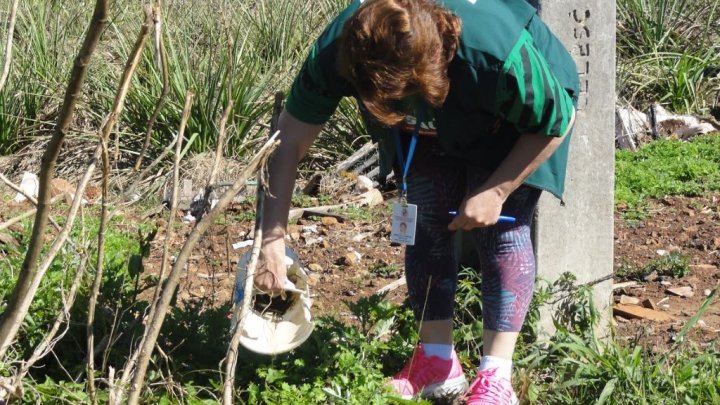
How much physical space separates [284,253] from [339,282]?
6.28 feet

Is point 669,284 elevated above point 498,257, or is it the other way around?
point 498,257

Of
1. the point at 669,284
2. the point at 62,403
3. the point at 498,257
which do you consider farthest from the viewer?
the point at 669,284

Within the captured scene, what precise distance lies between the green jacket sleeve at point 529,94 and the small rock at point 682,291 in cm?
195

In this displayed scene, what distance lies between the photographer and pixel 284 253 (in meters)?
3.36

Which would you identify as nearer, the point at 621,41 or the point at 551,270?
the point at 551,270

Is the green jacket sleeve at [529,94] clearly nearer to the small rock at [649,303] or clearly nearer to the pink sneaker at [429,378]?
the pink sneaker at [429,378]

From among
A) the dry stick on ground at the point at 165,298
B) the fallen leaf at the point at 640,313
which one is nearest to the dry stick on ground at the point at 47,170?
the dry stick on ground at the point at 165,298

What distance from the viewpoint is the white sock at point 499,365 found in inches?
137

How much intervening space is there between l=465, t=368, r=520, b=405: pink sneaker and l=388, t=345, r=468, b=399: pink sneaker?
0.53 ft

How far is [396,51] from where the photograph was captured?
112 inches

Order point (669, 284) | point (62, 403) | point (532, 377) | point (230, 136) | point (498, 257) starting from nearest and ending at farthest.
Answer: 1. point (62, 403)
2. point (498, 257)
3. point (532, 377)
4. point (669, 284)
5. point (230, 136)

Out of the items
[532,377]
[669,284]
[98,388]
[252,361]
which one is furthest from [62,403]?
[669,284]

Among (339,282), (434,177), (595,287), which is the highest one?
(434,177)

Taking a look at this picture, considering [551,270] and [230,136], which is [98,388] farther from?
[230,136]
